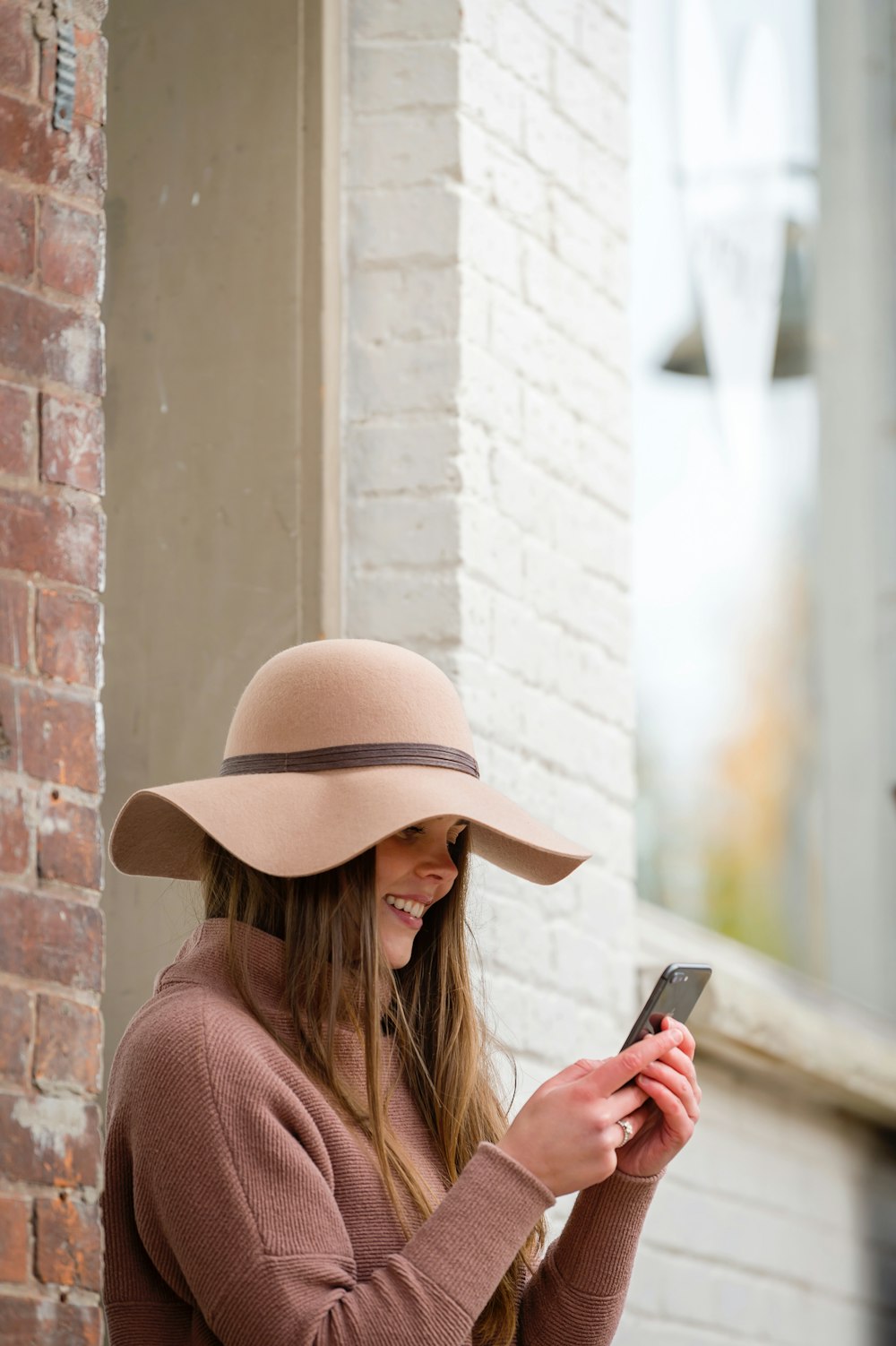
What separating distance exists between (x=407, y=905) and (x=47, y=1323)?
23.1 inches

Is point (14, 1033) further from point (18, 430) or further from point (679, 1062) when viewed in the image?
point (679, 1062)

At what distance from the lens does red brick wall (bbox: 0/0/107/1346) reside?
5.69 ft

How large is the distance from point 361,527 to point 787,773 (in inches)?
92.7

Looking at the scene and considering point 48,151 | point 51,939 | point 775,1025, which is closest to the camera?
point 51,939

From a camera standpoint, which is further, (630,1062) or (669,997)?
(669,997)

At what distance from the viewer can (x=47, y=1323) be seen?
171cm

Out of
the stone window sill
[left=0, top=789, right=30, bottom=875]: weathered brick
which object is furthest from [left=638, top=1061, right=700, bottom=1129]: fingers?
the stone window sill

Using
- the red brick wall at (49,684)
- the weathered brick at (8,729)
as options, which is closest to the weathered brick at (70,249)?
the red brick wall at (49,684)

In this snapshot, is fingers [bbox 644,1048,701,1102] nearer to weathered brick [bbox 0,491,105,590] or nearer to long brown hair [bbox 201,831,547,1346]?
long brown hair [bbox 201,831,547,1346]

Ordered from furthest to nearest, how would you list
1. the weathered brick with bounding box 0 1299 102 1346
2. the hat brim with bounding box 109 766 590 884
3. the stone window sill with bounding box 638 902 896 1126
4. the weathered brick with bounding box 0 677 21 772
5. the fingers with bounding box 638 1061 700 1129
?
A: 1. the stone window sill with bounding box 638 902 896 1126
2. the fingers with bounding box 638 1061 700 1129
3. the hat brim with bounding box 109 766 590 884
4. the weathered brick with bounding box 0 677 21 772
5. the weathered brick with bounding box 0 1299 102 1346

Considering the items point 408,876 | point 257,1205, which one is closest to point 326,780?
point 408,876

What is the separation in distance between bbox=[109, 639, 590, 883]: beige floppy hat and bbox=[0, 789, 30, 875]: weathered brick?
0.18 metres

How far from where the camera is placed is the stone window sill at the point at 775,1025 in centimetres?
379

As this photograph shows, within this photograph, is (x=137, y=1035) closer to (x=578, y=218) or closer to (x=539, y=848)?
(x=539, y=848)
